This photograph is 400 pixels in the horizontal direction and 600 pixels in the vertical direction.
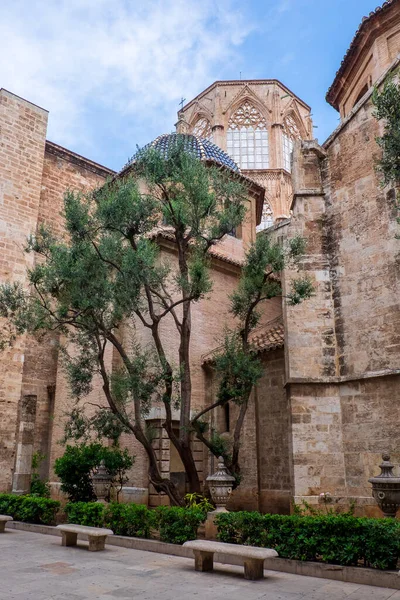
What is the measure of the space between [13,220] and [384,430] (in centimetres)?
1212

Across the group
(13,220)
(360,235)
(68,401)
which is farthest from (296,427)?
(13,220)

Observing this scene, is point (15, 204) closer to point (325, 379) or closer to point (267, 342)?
point (267, 342)

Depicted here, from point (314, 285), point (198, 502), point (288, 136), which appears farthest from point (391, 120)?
point (288, 136)

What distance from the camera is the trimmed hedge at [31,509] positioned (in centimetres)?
1105

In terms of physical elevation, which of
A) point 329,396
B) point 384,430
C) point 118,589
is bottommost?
point 118,589

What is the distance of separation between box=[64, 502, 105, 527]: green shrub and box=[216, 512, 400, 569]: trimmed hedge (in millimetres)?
3086

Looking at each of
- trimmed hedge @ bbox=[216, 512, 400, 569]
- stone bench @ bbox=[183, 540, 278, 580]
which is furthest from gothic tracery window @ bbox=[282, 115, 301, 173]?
stone bench @ bbox=[183, 540, 278, 580]

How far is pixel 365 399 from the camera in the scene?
32.3 feet

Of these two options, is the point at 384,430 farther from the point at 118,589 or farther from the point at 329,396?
the point at 118,589

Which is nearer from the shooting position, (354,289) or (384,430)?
(384,430)

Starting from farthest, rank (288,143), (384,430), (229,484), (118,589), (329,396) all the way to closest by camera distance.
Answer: (288,143) → (329,396) → (384,430) → (229,484) → (118,589)

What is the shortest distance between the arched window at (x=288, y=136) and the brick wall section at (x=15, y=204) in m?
17.2

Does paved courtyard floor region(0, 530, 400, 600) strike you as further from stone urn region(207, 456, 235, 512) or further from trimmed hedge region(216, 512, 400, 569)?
stone urn region(207, 456, 235, 512)

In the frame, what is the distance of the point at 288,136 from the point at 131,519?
89.9ft
